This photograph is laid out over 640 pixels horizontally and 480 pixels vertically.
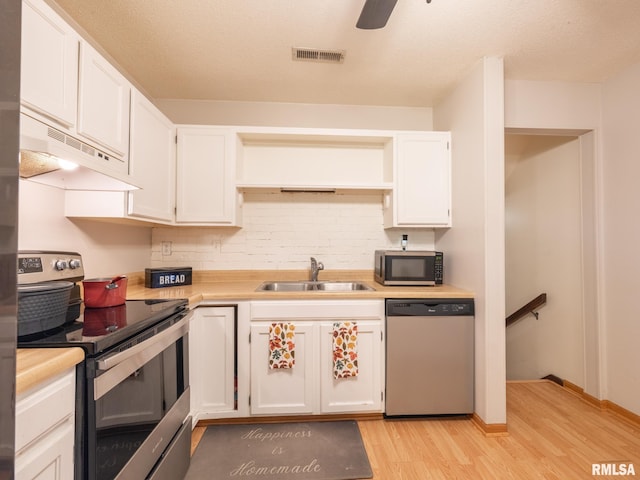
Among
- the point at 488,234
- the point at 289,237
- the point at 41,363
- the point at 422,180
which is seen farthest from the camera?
the point at 289,237

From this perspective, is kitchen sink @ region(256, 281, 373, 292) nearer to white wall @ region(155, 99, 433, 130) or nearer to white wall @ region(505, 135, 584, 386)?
white wall @ region(155, 99, 433, 130)

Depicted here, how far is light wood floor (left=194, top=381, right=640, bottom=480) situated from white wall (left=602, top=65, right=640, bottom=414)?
12.8 inches

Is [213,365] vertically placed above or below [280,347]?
below

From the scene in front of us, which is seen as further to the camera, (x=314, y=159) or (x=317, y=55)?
(x=314, y=159)

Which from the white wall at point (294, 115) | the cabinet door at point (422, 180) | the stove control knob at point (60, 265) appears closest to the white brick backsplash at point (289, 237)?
the cabinet door at point (422, 180)

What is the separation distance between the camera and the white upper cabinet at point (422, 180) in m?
2.49

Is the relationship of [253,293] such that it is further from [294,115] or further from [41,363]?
[294,115]

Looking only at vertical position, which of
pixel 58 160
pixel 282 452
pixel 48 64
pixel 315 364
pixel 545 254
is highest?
pixel 48 64

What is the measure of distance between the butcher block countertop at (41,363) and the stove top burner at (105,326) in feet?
0.11

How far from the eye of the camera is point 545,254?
2.95 meters

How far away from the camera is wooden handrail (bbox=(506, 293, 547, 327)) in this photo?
2961 mm

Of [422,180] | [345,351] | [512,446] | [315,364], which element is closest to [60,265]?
[315,364]

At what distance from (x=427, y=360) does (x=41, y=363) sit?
6.74 feet

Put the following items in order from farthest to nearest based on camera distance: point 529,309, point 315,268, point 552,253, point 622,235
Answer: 1. point 529,309
2. point 552,253
3. point 315,268
4. point 622,235
